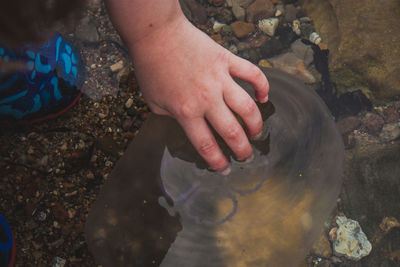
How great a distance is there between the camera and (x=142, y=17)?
1.73 meters

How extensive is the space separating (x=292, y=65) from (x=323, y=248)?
4.61ft

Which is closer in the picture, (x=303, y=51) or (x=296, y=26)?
(x=303, y=51)

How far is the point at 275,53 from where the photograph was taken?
2.58 metres

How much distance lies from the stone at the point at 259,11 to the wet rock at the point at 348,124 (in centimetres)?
111

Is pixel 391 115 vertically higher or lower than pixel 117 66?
lower

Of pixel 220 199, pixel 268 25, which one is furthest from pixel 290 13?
pixel 220 199

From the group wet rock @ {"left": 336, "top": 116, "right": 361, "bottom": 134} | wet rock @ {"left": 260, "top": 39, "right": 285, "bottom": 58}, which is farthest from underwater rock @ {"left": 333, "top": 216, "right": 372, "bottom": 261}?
wet rock @ {"left": 260, "top": 39, "right": 285, "bottom": 58}

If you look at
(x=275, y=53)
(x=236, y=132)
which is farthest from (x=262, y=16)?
(x=236, y=132)

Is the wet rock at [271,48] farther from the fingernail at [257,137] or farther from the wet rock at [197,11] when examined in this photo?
the fingernail at [257,137]

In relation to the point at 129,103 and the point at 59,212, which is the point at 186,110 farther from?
the point at 59,212

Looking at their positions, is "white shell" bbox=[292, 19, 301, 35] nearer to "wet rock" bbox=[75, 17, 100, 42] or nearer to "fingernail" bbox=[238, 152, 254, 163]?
"fingernail" bbox=[238, 152, 254, 163]

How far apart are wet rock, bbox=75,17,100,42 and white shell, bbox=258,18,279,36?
140 centimetres

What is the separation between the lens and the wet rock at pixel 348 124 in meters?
2.36

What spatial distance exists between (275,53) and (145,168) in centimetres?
147
